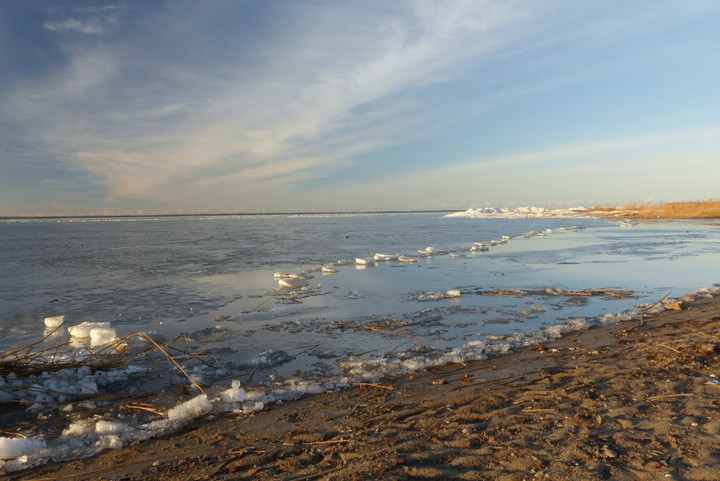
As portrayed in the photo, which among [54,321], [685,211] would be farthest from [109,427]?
[685,211]

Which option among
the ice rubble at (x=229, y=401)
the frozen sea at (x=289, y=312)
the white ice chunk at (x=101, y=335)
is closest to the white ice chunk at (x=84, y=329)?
the frozen sea at (x=289, y=312)

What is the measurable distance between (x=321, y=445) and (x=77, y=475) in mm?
1517

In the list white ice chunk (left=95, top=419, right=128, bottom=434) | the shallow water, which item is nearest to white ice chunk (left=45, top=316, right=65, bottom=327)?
the shallow water

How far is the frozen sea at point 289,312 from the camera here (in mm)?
3945

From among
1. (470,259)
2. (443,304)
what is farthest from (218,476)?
(470,259)

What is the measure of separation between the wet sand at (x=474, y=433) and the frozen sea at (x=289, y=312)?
36 centimetres

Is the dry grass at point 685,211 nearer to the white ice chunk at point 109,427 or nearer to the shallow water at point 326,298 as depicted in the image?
the shallow water at point 326,298

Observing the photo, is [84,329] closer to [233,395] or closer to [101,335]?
[101,335]

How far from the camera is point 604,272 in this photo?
10.5 m

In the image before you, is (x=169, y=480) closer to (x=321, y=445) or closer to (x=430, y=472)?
(x=321, y=445)

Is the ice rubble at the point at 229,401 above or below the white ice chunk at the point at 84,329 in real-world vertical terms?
below

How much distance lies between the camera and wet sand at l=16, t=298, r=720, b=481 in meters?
2.43

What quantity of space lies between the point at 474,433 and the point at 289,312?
4571 millimetres

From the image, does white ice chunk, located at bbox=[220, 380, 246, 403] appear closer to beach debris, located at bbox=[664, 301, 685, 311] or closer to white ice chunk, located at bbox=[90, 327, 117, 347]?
white ice chunk, located at bbox=[90, 327, 117, 347]
